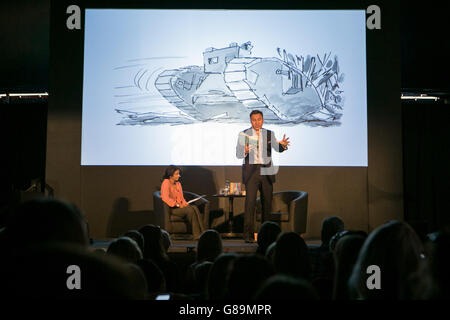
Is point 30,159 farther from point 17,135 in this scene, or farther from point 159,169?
point 159,169

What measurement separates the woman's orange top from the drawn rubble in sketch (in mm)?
1100

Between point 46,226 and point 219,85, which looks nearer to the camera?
point 46,226

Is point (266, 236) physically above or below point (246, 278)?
below

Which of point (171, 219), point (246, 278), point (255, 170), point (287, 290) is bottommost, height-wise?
point (171, 219)

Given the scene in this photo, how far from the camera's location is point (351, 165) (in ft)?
22.8

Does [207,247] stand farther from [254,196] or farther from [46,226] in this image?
[254,196]

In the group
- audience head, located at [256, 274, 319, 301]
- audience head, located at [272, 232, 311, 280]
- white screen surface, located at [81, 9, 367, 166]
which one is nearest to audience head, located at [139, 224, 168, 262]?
audience head, located at [272, 232, 311, 280]

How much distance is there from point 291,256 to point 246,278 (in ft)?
3.14

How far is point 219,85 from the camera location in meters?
6.86

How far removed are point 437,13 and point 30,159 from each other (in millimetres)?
7557

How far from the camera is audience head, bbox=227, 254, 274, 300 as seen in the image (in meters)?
1.32

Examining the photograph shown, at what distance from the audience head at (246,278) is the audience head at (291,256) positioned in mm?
848

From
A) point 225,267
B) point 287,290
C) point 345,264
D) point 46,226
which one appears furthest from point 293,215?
point 287,290
